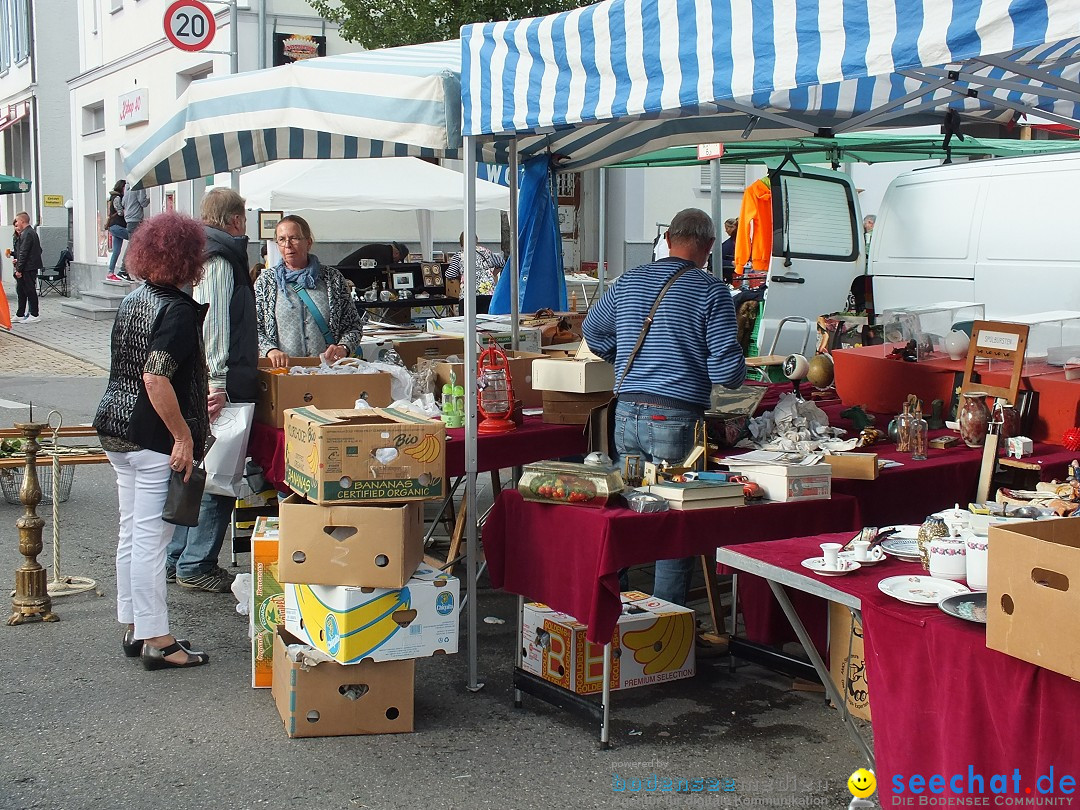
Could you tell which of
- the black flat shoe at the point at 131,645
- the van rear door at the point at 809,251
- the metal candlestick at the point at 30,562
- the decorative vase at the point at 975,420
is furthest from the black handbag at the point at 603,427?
the van rear door at the point at 809,251

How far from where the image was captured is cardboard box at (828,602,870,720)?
4055mm

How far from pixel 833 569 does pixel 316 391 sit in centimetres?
287

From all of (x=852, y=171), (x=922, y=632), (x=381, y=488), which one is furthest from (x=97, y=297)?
(x=922, y=632)

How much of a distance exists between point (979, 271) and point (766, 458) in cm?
624

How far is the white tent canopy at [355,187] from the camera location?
11.5 metres

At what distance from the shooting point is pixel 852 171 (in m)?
20.5

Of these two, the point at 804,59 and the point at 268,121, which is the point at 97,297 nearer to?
the point at 268,121

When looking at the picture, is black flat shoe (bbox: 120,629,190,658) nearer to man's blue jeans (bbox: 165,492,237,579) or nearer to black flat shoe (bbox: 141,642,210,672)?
black flat shoe (bbox: 141,642,210,672)

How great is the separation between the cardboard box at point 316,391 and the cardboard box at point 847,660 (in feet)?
7.53

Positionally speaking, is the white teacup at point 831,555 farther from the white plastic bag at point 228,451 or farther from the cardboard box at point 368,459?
the white plastic bag at point 228,451

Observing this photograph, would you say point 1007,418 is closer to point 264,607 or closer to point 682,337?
point 682,337

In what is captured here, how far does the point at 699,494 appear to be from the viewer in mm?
4035

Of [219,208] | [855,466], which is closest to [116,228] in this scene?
[219,208]

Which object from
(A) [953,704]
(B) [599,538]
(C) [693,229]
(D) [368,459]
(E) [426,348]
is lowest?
(A) [953,704]
